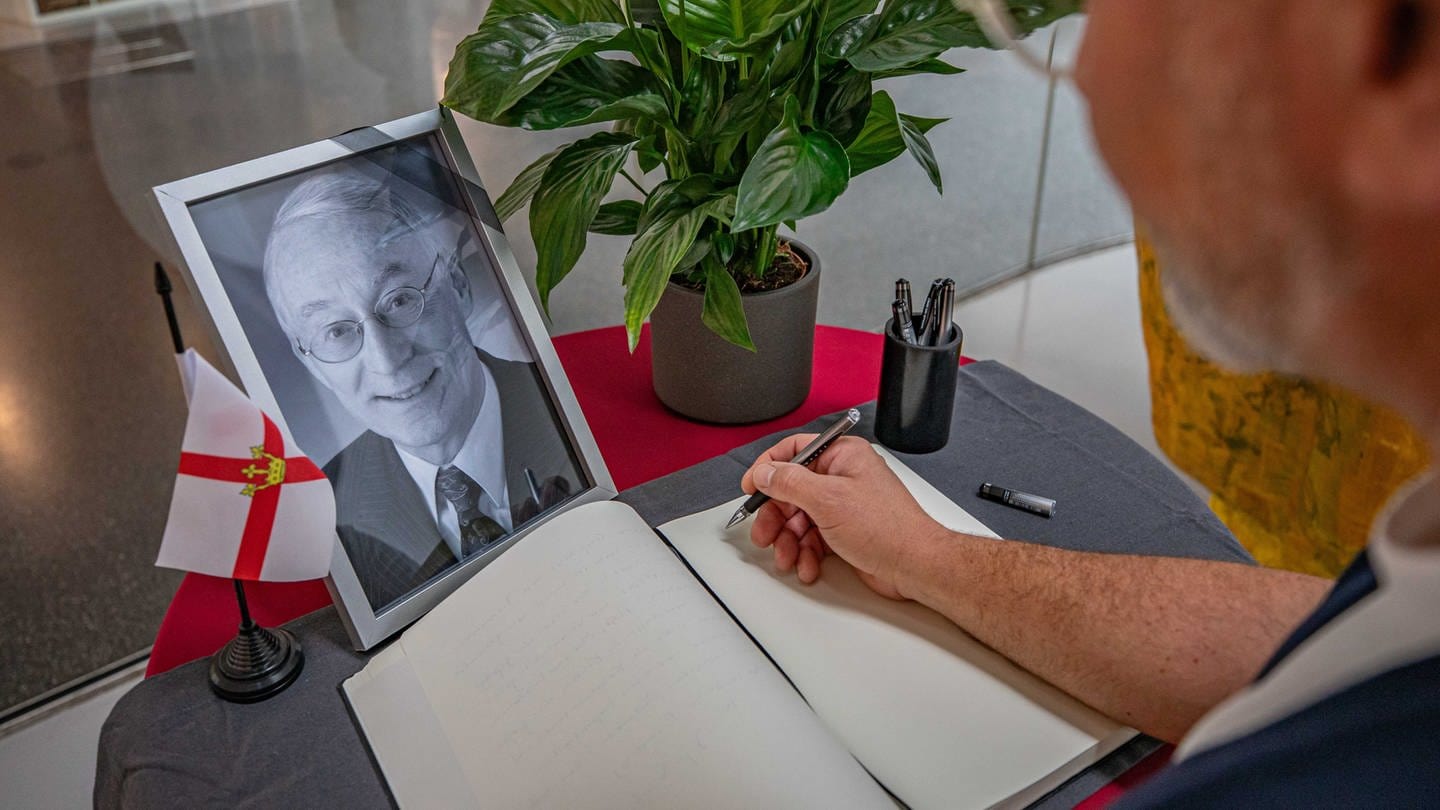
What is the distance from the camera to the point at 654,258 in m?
0.94

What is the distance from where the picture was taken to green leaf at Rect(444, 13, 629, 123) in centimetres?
91

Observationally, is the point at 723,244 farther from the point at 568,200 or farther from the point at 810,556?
the point at 810,556

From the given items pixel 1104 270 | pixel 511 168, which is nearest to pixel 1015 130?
pixel 1104 270

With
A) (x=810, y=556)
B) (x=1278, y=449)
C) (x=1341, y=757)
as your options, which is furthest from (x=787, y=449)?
(x=1278, y=449)

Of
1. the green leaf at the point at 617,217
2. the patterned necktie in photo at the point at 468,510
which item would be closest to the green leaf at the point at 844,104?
the green leaf at the point at 617,217

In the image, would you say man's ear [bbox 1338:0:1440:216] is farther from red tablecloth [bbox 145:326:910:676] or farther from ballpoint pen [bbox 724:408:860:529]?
red tablecloth [bbox 145:326:910:676]

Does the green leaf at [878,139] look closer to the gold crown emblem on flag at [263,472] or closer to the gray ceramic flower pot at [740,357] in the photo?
the gray ceramic flower pot at [740,357]

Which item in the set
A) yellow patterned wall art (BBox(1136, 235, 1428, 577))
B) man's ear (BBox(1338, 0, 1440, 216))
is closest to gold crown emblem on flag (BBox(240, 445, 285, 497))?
man's ear (BBox(1338, 0, 1440, 216))

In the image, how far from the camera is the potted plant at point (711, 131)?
91cm

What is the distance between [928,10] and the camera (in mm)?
940

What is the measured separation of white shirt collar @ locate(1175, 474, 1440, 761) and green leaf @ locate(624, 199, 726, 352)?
0.56 metres

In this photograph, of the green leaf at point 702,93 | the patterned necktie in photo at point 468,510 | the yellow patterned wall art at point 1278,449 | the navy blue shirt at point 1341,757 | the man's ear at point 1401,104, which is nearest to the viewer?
the man's ear at point 1401,104

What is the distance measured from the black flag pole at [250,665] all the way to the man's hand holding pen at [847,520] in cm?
38

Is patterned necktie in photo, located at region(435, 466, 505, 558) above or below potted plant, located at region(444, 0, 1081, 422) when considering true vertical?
below
